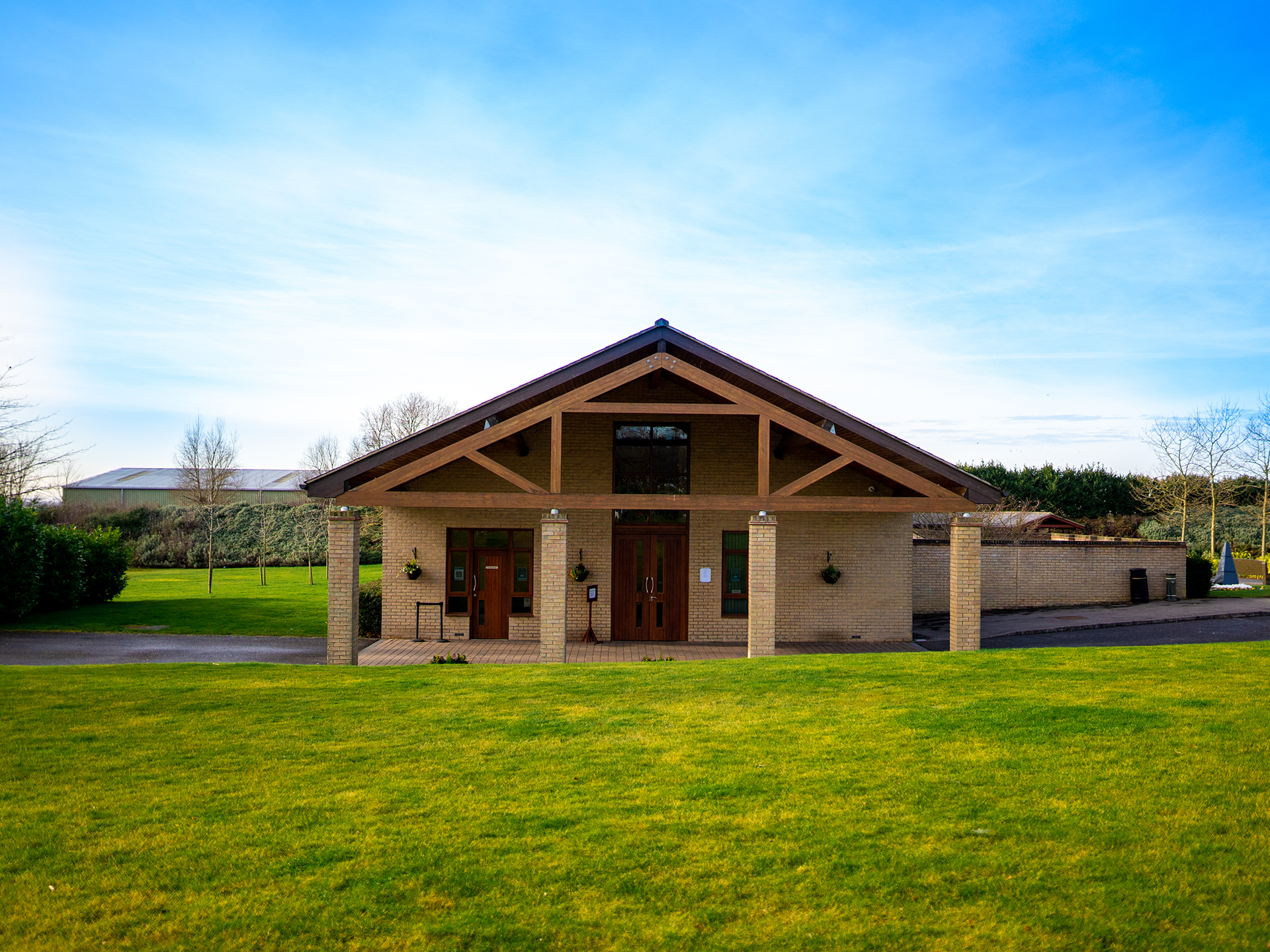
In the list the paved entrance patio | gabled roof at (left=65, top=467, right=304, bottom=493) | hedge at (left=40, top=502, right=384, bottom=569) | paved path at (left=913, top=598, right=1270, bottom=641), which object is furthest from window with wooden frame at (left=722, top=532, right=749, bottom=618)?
gabled roof at (left=65, top=467, right=304, bottom=493)

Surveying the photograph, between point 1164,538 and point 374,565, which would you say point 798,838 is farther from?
point 1164,538

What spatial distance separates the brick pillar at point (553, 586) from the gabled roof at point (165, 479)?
148ft

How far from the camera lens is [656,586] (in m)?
17.1

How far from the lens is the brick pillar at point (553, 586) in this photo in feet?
44.3

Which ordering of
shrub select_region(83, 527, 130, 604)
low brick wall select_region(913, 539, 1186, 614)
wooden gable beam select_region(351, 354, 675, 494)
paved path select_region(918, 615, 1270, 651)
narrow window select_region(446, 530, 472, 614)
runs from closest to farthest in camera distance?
wooden gable beam select_region(351, 354, 675, 494) → paved path select_region(918, 615, 1270, 651) → narrow window select_region(446, 530, 472, 614) → low brick wall select_region(913, 539, 1186, 614) → shrub select_region(83, 527, 130, 604)

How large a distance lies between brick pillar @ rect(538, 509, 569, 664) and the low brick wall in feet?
36.3

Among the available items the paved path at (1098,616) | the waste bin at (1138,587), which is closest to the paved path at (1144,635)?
the paved path at (1098,616)

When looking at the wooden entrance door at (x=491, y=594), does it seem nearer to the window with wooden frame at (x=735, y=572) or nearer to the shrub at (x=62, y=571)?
the window with wooden frame at (x=735, y=572)

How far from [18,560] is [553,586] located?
12892mm

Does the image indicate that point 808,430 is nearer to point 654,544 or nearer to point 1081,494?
point 654,544

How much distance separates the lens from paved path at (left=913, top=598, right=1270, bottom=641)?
18.2m

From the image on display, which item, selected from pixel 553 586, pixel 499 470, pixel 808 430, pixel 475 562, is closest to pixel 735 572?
pixel 808 430

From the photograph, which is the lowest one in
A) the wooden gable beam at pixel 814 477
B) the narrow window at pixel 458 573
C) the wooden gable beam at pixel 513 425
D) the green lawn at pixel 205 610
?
the green lawn at pixel 205 610

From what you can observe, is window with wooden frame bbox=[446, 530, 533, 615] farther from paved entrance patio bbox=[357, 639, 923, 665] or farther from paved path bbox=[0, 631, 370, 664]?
paved path bbox=[0, 631, 370, 664]
